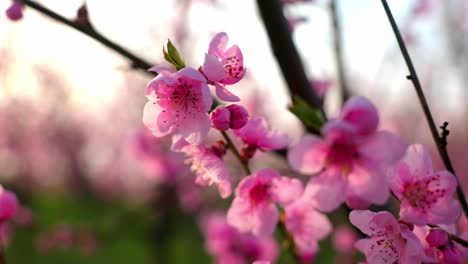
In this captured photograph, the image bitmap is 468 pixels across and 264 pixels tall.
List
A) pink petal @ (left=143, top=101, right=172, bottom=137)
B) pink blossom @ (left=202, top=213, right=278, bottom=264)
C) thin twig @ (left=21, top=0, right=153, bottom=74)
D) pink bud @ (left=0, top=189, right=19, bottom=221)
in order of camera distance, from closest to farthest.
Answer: pink petal @ (left=143, top=101, right=172, bottom=137), thin twig @ (left=21, top=0, right=153, bottom=74), pink bud @ (left=0, top=189, right=19, bottom=221), pink blossom @ (left=202, top=213, right=278, bottom=264)

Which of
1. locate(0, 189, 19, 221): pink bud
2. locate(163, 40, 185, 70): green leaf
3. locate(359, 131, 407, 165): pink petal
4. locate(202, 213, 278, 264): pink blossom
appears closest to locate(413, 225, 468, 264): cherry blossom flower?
locate(359, 131, 407, 165): pink petal

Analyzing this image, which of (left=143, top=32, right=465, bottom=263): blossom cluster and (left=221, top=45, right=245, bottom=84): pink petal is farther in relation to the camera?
(left=221, top=45, right=245, bottom=84): pink petal

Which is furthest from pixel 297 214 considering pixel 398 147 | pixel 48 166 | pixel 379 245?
pixel 48 166

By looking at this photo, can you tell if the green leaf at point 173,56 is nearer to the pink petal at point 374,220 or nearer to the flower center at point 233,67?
the flower center at point 233,67

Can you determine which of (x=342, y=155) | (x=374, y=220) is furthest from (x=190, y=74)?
(x=374, y=220)

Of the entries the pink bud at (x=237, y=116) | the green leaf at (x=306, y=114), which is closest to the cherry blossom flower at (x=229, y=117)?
the pink bud at (x=237, y=116)

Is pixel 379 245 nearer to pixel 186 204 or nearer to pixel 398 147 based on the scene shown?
pixel 398 147

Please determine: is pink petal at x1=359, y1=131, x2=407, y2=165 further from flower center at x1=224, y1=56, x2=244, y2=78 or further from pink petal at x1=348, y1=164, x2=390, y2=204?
flower center at x1=224, y1=56, x2=244, y2=78
